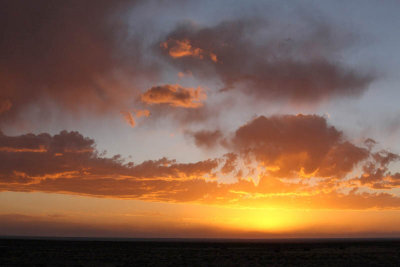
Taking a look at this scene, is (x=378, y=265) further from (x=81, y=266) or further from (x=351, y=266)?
(x=81, y=266)

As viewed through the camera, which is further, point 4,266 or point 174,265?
point 174,265

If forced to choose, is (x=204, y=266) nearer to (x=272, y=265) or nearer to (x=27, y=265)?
(x=272, y=265)

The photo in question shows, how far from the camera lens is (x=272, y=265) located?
41438mm

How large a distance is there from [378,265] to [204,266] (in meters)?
19.6

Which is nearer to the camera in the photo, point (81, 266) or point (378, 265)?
point (81, 266)

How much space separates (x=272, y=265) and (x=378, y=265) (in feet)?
39.0

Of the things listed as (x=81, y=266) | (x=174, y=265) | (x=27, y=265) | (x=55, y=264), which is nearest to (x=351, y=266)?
(x=174, y=265)

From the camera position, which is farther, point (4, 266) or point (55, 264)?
point (55, 264)

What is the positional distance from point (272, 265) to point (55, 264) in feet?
77.9

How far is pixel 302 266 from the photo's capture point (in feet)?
133

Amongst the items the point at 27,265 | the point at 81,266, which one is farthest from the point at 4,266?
the point at 81,266

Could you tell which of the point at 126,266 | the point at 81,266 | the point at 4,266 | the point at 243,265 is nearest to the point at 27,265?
the point at 4,266

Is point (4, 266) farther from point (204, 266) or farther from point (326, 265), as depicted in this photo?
point (326, 265)

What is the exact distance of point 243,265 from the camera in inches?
1614
